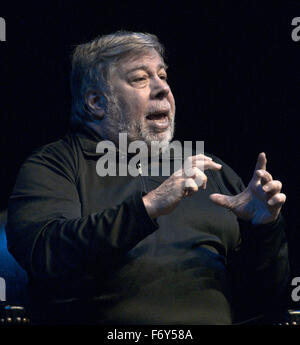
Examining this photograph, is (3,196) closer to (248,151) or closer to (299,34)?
(248,151)

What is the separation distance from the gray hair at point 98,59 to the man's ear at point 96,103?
0.04 ft

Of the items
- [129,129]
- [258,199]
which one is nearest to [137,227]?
[258,199]

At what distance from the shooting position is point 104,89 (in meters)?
2.19

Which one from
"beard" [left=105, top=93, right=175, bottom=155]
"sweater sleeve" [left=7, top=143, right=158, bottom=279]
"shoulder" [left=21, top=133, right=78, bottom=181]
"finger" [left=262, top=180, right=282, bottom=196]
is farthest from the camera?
"beard" [left=105, top=93, right=175, bottom=155]

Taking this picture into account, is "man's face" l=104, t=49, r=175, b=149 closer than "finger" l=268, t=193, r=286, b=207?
No

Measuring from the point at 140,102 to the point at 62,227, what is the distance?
0.59 meters

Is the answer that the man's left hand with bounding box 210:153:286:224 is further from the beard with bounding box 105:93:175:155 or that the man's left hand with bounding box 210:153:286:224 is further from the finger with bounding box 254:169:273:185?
the beard with bounding box 105:93:175:155

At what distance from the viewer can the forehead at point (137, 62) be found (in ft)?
7.04

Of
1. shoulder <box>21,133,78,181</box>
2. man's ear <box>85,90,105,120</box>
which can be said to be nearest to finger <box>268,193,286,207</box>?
shoulder <box>21,133,78,181</box>

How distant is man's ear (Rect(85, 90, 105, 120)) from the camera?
2188 millimetres

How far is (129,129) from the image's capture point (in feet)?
6.99

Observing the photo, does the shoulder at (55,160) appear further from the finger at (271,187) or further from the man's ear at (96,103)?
the finger at (271,187)

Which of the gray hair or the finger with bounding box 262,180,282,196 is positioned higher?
the gray hair
